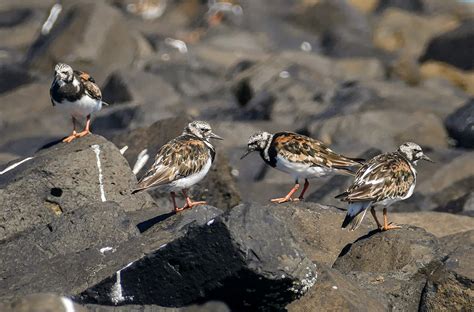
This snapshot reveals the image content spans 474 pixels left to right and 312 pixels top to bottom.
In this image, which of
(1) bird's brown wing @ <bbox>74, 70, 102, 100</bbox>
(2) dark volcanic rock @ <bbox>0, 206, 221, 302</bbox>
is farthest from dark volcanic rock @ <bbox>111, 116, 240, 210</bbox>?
(2) dark volcanic rock @ <bbox>0, 206, 221, 302</bbox>

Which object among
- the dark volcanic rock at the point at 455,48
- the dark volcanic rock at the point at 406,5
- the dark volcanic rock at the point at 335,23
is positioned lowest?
the dark volcanic rock at the point at 406,5

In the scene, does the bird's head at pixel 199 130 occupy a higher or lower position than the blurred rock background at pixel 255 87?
higher

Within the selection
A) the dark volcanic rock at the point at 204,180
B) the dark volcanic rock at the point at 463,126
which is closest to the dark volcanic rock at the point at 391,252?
the dark volcanic rock at the point at 204,180

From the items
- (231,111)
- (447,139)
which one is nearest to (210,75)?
(231,111)

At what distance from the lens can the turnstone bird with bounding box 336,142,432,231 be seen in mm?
10352

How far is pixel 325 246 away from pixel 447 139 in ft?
31.9

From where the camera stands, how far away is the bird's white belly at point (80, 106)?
41.5 ft

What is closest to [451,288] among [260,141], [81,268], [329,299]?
[329,299]

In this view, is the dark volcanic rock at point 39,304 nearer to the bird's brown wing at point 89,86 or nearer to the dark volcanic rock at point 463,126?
the bird's brown wing at point 89,86

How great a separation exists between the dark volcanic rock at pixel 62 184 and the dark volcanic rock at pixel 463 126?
9.49 meters

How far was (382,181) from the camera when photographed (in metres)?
10.5

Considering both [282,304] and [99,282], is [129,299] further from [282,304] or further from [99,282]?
[282,304]

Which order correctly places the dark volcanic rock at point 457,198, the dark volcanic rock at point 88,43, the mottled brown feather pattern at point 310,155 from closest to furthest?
1. the mottled brown feather pattern at point 310,155
2. the dark volcanic rock at point 457,198
3. the dark volcanic rock at point 88,43

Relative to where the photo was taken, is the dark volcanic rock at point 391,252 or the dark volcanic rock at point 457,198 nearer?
the dark volcanic rock at point 391,252
